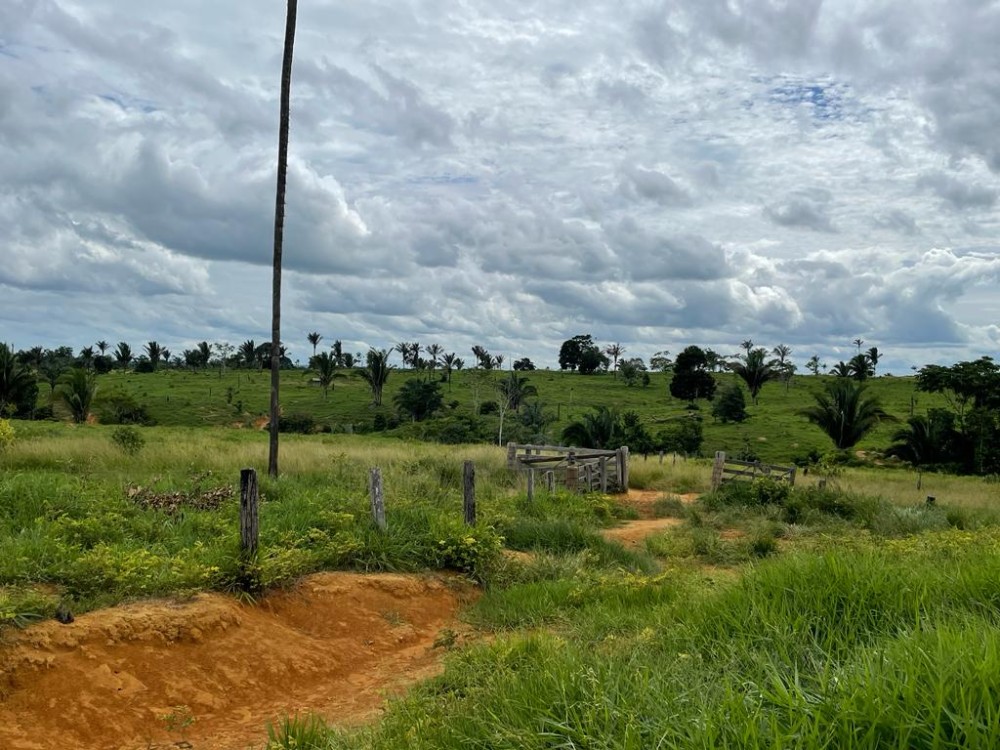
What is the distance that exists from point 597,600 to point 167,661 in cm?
432

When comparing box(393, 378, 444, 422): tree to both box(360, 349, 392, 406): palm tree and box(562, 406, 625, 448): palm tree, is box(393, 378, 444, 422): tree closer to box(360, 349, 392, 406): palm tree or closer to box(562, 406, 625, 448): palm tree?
box(360, 349, 392, 406): palm tree

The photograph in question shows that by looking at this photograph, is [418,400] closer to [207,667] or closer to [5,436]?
[5,436]

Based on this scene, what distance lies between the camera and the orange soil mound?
19.7 ft

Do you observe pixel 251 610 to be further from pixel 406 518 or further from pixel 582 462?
pixel 582 462

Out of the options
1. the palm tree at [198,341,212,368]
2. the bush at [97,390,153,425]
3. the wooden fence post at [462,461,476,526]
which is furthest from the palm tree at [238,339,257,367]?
the wooden fence post at [462,461,476,526]

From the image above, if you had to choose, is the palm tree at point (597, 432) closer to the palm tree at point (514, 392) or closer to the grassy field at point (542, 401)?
the grassy field at point (542, 401)

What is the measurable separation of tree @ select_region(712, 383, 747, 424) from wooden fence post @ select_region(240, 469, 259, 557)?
5046 centimetres

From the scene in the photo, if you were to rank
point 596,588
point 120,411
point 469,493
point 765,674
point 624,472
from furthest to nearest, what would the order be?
1. point 120,411
2. point 624,472
3. point 469,493
4. point 596,588
5. point 765,674

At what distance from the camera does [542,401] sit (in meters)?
66.6

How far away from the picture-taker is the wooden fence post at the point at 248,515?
28.3ft

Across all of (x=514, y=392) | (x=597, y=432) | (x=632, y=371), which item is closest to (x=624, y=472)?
(x=597, y=432)

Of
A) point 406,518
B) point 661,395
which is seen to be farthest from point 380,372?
point 406,518

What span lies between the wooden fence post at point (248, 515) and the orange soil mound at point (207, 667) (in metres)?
0.67

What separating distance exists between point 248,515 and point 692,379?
63524mm
